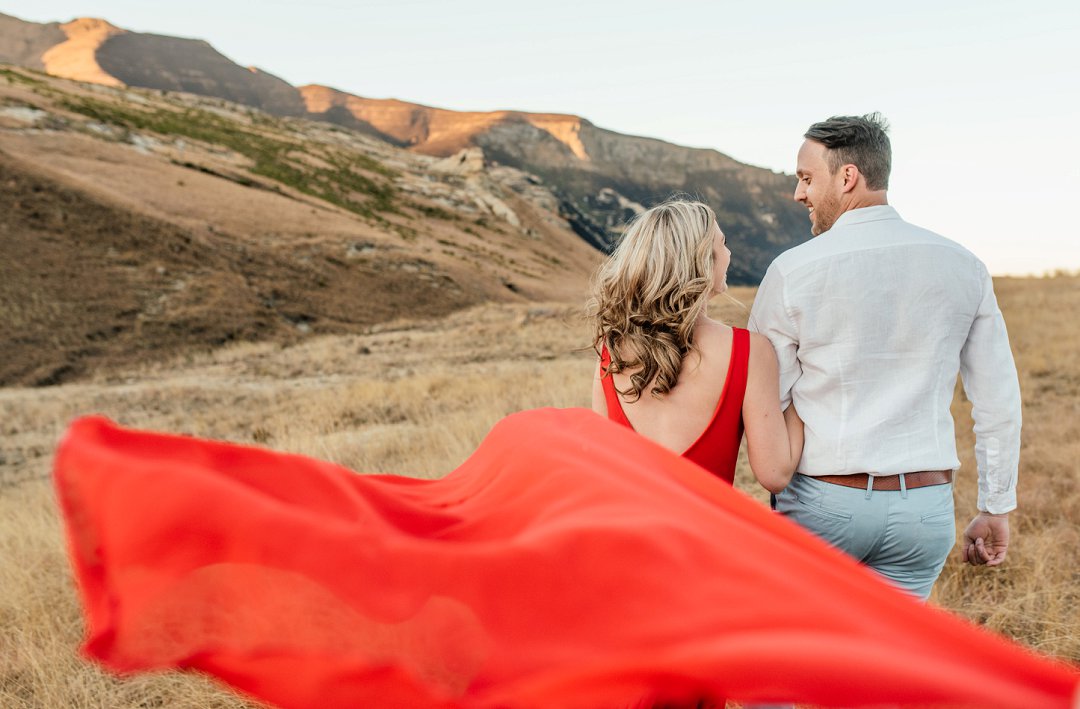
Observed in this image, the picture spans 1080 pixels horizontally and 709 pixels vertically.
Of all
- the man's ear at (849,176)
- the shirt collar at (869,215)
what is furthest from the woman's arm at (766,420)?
the man's ear at (849,176)

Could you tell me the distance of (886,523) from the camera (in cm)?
215

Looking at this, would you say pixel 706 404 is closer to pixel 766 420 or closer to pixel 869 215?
pixel 766 420

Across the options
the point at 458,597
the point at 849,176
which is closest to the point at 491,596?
the point at 458,597

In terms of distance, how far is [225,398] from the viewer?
496 inches

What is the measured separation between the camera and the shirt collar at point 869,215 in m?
2.15

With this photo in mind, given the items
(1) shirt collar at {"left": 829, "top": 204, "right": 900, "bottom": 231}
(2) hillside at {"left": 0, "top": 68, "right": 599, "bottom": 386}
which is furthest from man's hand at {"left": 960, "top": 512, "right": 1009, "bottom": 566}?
(2) hillside at {"left": 0, "top": 68, "right": 599, "bottom": 386}

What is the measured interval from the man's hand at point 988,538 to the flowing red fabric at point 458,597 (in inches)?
54.0

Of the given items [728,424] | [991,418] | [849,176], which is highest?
[849,176]

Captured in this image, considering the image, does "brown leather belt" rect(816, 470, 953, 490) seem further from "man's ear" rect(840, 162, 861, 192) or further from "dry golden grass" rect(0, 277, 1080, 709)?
"dry golden grass" rect(0, 277, 1080, 709)

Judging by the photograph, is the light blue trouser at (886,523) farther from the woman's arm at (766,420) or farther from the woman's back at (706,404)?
the woman's back at (706,404)

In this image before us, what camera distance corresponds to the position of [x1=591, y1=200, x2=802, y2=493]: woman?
220 centimetres

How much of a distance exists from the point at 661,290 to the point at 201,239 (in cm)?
2745

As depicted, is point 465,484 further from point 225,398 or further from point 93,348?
point 93,348

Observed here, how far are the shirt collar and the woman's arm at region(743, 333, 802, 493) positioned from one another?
42 centimetres
